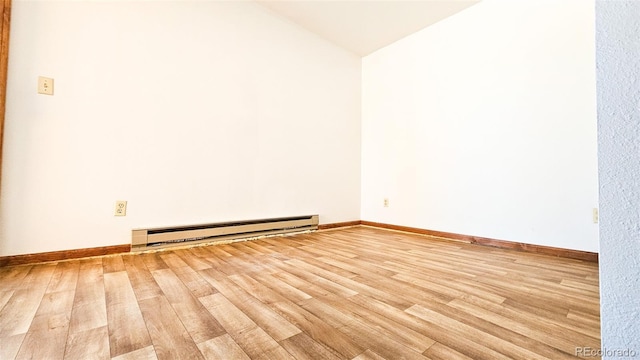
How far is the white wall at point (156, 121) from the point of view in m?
1.49

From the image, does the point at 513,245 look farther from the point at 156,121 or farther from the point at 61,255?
the point at 61,255

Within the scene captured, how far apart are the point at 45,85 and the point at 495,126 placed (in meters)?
3.05

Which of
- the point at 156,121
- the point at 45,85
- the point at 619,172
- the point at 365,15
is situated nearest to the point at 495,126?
the point at 365,15

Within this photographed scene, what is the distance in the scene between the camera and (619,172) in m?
0.46

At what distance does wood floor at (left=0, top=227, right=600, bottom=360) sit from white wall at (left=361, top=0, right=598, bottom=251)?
0.48 m

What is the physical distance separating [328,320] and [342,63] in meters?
2.87

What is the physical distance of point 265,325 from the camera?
86 cm

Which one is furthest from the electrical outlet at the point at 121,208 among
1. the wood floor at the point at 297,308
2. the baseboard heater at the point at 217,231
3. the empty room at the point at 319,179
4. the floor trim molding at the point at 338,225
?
the floor trim molding at the point at 338,225

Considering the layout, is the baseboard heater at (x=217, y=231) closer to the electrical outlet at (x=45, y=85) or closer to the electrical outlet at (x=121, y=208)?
the electrical outlet at (x=121, y=208)

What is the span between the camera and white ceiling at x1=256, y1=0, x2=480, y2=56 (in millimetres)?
2342

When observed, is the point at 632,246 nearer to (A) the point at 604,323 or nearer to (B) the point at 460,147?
(A) the point at 604,323

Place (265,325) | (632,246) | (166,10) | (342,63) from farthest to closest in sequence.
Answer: (342,63) < (166,10) < (265,325) < (632,246)

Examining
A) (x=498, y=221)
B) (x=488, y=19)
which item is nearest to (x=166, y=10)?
(x=488, y=19)

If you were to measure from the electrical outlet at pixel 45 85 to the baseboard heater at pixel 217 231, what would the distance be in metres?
Result: 0.94
